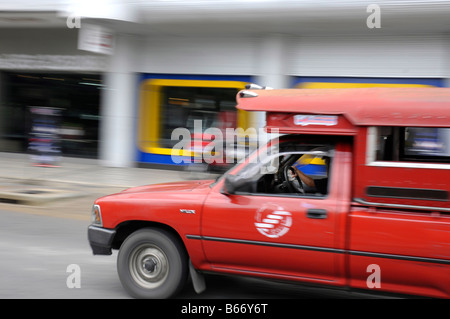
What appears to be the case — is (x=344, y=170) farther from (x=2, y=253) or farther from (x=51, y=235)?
(x=51, y=235)

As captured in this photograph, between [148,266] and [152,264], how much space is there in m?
0.04

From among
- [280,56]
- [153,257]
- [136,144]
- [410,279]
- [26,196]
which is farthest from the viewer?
[136,144]

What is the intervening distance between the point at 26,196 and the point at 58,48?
24.3 feet

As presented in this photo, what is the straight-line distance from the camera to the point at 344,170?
4.47 meters

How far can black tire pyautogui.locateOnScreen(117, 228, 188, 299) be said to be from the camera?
4898 mm

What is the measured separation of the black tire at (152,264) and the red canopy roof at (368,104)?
1403mm

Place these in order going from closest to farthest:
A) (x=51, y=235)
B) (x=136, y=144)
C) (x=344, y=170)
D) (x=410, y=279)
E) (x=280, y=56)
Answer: (x=410, y=279), (x=344, y=170), (x=51, y=235), (x=280, y=56), (x=136, y=144)

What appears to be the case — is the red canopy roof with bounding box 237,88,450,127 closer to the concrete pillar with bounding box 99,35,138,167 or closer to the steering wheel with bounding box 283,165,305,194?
the steering wheel with bounding box 283,165,305,194

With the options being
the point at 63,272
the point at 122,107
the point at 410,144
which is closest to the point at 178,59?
the point at 122,107

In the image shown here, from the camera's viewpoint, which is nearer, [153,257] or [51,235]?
[153,257]

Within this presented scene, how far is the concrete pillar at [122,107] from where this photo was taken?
15023 millimetres

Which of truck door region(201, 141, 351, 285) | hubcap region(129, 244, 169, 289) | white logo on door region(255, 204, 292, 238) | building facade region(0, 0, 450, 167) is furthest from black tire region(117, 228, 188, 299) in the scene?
building facade region(0, 0, 450, 167)

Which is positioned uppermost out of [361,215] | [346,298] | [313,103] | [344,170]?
[313,103]

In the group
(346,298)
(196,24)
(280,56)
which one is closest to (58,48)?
(196,24)
